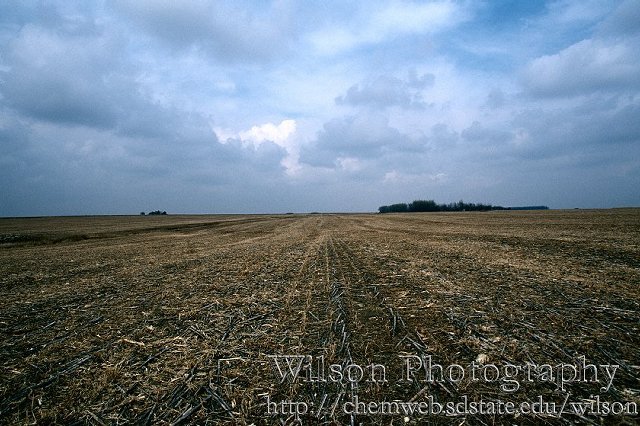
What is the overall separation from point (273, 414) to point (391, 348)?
2.48 m

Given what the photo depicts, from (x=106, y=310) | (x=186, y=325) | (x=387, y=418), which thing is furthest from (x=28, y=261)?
(x=387, y=418)

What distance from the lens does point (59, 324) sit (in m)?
6.79

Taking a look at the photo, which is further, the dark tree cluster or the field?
the dark tree cluster

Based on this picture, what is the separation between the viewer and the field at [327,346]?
12.1 feet

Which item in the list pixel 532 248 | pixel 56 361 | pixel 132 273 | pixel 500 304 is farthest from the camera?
pixel 532 248

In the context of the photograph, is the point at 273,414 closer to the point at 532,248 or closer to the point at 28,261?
the point at 532,248

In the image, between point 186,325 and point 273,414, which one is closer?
point 273,414

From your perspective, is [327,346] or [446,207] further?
[446,207]

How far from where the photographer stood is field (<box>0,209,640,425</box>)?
3.68 m

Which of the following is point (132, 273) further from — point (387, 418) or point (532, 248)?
point (532, 248)

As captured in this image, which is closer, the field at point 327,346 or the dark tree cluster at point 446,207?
the field at point 327,346

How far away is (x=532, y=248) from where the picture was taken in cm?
1550

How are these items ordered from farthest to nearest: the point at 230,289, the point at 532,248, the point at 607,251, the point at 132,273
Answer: the point at 532,248 < the point at 607,251 < the point at 132,273 < the point at 230,289

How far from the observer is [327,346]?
5211 millimetres
